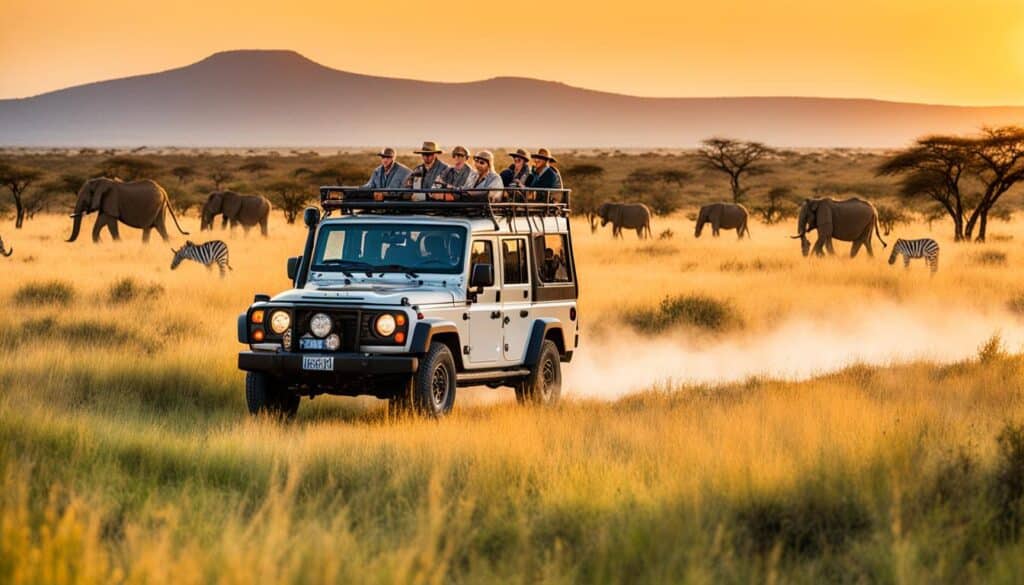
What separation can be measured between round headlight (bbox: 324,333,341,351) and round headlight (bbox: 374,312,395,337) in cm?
35

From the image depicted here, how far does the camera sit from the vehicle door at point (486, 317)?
1380 cm

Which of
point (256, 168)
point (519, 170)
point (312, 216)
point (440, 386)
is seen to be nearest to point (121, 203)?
point (519, 170)

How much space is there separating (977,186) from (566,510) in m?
96.0

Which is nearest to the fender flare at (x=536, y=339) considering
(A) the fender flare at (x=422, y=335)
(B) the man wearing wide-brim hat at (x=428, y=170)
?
(B) the man wearing wide-brim hat at (x=428, y=170)

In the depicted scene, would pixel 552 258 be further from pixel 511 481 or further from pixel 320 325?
pixel 511 481

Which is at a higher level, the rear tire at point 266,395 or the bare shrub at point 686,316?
the rear tire at point 266,395

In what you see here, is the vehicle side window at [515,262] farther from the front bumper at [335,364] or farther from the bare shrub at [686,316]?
the bare shrub at [686,316]

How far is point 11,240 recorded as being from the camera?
139 ft

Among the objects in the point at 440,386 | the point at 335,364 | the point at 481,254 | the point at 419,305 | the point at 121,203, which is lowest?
the point at 121,203

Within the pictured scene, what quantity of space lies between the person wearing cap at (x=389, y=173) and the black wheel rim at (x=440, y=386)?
3.22 metres

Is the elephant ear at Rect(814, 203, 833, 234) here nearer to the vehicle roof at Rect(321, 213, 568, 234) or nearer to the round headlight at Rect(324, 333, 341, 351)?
the vehicle roof at Rect(321, 213, 568, 234)

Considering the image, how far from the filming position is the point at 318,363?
12703mm

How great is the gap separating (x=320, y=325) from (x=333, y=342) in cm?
20

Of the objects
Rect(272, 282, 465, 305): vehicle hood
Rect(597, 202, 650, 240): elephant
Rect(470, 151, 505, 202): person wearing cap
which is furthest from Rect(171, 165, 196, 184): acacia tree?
Rect(272, 282, 465, 305): vehicle hood
